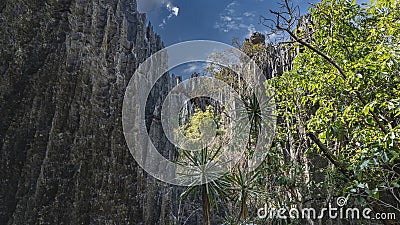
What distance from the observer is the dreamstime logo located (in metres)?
4.96

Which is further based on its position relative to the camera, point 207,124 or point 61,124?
point 207,124

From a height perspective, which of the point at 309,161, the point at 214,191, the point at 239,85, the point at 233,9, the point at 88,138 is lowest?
the point at 214,191

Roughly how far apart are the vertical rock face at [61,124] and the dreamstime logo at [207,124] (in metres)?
0.79

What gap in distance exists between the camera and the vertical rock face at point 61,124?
4.55 meters

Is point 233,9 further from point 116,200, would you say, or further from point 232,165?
point 116,200

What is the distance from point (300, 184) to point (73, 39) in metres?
4.92

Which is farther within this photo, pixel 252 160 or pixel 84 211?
pixel 252 160

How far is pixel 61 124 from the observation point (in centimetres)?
514

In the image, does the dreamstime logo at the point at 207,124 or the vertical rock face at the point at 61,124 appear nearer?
the vertical rock face at the point at 61,124

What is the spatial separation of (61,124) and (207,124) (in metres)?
4.13

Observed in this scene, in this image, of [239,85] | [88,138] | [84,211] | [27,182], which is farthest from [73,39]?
[239,85]

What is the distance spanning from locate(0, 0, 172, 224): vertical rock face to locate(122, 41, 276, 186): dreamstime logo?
0.79 meters

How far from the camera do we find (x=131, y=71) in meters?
9.04

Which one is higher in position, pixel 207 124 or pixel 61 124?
pixel 207 124
